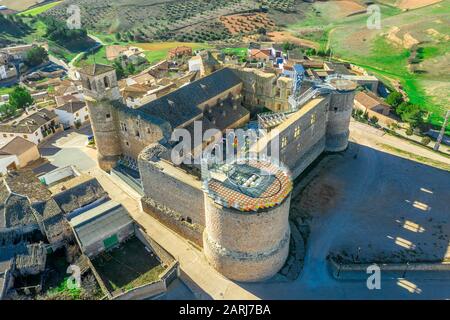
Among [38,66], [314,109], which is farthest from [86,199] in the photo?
[38,66]

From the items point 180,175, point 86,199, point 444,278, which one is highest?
point 180,175

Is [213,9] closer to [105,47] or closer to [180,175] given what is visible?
[105,47]

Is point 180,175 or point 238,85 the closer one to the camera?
point 180,175

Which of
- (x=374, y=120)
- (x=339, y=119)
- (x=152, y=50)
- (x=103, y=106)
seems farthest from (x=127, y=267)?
(x=152, y=50)

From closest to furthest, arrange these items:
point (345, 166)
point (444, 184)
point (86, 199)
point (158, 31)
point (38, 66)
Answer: point (86, 199) < point (444, 184) < point (345, 166) < point (38, 66) < point (158, 31)

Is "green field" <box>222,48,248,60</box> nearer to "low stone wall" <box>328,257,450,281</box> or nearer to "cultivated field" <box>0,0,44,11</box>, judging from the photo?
"low stone wall" <box>328,257,450,281</box>

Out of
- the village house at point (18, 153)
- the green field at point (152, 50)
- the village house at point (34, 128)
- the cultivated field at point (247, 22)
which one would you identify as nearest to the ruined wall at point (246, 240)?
the village house at point (18, 153)

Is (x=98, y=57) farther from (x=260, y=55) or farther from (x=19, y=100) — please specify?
(x=260, y=55)
